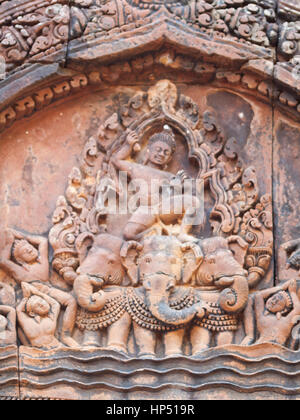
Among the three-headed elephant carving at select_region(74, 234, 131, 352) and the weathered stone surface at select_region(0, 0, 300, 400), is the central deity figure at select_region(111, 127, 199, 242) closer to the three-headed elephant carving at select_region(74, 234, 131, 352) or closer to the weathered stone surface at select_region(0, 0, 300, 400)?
the weathered stone surface at select_region(0, 0, 300, 400)

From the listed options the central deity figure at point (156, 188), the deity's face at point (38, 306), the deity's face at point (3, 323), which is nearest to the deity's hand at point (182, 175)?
the central deity figure at point (156, 188)

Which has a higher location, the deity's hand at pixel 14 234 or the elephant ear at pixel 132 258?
the deity's hand at pixel 14 234

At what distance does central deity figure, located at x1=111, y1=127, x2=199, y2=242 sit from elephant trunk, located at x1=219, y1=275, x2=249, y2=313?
53cm

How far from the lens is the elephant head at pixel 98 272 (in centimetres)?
838

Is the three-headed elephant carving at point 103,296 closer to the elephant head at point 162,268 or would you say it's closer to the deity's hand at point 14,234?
the elephant head at point 162,268

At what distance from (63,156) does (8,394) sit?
2094mm

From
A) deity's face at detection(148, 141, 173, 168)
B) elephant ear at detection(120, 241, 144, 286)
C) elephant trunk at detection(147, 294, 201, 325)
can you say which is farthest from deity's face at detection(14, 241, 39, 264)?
deity's face at detection(148, 141, 173, 168)

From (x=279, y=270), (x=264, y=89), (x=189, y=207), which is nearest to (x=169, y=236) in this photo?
(x=189, y=207)

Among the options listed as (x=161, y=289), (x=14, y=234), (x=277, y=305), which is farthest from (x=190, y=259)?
(x=14, y=234)

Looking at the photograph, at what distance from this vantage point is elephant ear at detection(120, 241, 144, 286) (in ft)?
28.0

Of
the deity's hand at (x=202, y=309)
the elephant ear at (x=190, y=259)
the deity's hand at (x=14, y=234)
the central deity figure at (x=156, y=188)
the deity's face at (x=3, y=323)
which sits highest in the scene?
the central deity figure at (x=156, y=188)

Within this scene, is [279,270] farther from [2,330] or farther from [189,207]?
[2,330]

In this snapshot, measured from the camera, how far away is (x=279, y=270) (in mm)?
8555

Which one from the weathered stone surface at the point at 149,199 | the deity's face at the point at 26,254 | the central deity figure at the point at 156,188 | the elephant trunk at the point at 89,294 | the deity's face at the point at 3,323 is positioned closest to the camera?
the weathered stone surface at the point at 149,199
